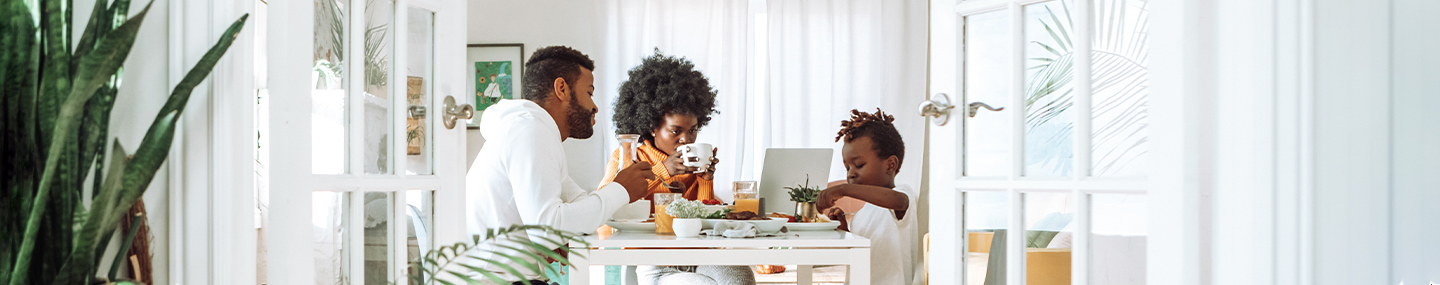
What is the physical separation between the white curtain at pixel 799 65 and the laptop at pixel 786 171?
141cm

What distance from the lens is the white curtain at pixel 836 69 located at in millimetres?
4582

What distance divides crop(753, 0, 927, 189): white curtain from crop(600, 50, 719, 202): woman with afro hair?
0.79m

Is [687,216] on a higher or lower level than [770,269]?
higher

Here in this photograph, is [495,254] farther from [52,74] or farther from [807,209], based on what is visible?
[807,209]

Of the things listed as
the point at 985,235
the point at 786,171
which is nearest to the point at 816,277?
the point at 786,171

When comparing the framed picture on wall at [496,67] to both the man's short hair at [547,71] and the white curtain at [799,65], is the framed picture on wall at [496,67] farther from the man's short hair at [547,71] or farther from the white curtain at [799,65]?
the man's short hair at [547,71]

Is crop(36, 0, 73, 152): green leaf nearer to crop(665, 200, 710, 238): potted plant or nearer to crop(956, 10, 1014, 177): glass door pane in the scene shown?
crop(956, 10, 1014, 177): glass door pane

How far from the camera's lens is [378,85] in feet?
4.52

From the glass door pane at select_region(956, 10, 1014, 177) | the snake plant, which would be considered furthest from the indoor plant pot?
the snake plant

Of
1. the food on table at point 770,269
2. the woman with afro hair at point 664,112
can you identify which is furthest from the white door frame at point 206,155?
the food on table at point 770,269

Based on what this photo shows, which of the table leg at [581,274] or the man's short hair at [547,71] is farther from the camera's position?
the man's short hair at [547,71]

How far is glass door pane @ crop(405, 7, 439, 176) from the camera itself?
4.66ft

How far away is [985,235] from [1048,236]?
11 centimetres

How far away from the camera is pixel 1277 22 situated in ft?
3.52
